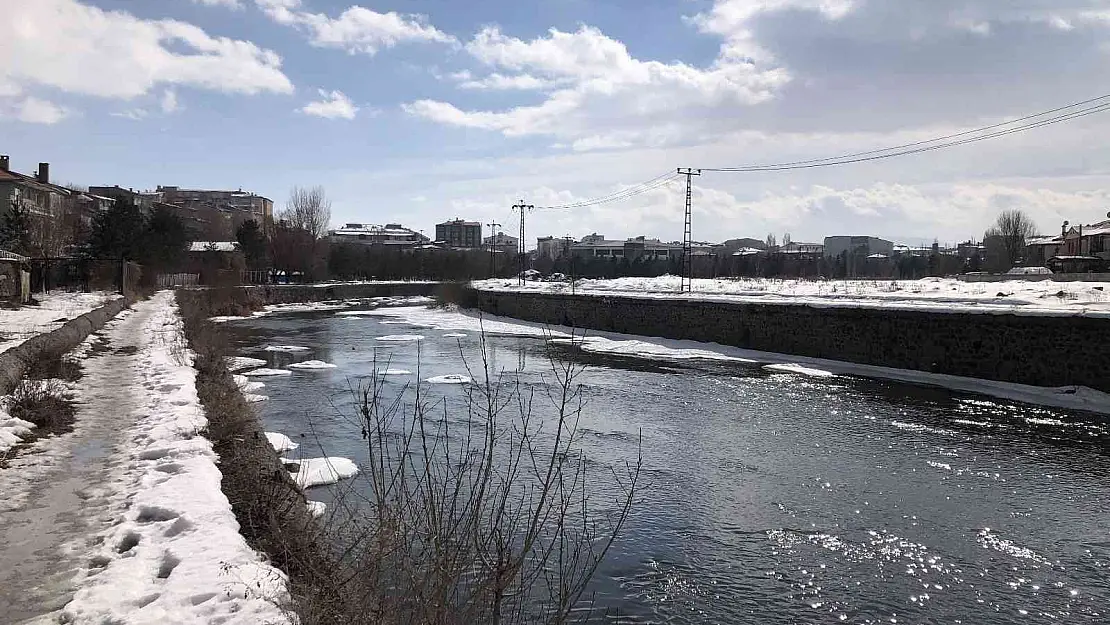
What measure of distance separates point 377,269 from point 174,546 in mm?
76727

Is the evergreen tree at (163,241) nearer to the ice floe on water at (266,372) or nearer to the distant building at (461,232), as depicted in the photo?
the ice floe on water at (266,372)

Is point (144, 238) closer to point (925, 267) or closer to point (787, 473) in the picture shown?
point (787, 473)

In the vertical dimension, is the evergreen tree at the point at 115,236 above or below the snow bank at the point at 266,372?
above

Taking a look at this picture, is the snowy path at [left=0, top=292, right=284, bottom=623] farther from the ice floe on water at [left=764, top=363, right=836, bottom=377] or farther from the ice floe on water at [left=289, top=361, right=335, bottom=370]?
the ice floe on water at [left=764, top=363, right=836, bottom=377]

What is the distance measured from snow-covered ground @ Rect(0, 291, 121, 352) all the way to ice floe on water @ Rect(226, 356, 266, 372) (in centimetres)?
373

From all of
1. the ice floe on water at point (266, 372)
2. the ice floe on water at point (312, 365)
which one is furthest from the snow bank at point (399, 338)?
the ice floe on water at point (266, 372)

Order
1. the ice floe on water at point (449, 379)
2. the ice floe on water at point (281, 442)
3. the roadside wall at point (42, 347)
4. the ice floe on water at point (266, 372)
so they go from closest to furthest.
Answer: the ice floe on water at point (281, 442), the roadside wall at point (42, 347), the ice floe on water at point (449, 379), the ice floe on water at point (266, 372)

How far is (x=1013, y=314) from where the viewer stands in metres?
16.2

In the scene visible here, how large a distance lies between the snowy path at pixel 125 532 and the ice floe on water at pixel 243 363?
26.4ft

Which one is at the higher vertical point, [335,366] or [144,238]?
[144,238]

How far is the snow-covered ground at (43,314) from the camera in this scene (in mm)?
16594

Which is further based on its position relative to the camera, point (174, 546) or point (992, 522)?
point (992, 522)

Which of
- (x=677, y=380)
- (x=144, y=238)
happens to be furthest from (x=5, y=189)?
(x=677, y=380)

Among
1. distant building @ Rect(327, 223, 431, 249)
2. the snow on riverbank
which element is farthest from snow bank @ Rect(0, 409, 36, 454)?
distant building @ Rect(327, 223, 431, 249)
